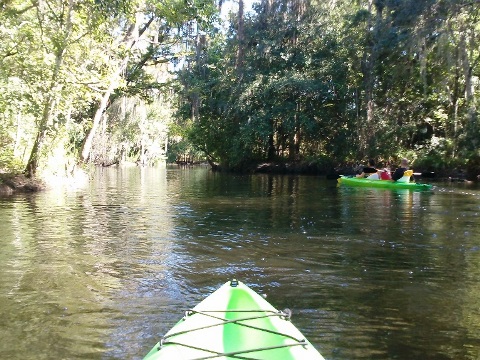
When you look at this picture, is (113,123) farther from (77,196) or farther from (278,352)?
(278,352)

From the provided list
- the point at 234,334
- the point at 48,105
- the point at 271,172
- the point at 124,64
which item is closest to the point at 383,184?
the point at 124,64

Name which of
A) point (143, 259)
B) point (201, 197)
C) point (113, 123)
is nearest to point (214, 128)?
point (113, 123)

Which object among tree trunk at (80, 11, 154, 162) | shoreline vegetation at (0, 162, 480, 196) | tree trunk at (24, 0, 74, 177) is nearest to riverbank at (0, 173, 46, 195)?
shoreline vegetation at (0, 162, 480, 196)

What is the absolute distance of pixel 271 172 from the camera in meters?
31.7

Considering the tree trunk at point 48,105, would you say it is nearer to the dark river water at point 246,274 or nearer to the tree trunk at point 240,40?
the dark river water at point 246,274

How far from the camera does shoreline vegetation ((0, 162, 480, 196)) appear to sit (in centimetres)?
1585

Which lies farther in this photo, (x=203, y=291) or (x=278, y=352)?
(x=203, y=291)

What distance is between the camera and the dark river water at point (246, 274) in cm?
394

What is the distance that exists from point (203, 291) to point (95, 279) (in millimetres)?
1371

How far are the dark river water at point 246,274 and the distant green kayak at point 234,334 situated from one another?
64 cm

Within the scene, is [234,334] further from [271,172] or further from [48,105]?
[271,172]

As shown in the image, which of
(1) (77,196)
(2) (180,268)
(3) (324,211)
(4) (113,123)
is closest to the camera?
(2) (180,268)

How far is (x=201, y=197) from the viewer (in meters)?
15.2

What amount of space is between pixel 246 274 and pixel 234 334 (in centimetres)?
283
